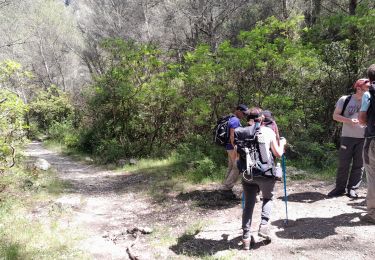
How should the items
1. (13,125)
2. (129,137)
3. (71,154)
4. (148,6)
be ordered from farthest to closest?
1. (148,6)
2. (71,154)
3. (129,137)
4. (13,125)

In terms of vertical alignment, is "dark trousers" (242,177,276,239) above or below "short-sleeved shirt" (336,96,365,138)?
below

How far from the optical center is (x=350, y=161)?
5.62m

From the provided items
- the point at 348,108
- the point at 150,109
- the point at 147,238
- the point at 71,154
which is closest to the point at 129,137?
the point at 150,109

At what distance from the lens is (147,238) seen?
533cm

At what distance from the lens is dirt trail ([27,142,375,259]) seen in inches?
167

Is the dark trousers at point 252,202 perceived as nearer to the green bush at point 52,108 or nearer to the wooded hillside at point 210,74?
the wooded hillside at point 210,74

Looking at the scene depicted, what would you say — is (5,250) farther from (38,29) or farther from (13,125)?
(38,29)

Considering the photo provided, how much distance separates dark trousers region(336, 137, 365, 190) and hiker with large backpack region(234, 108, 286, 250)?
1.76m

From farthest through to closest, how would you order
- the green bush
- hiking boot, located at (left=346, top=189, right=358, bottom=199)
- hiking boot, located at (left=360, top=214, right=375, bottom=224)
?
the green bush → hiking boot, located at (left=346, top=189, right=358, bottom=199) → hiking boot, located at (left=360, top=214, right=375, bottom=224)

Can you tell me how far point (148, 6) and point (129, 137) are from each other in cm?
1095

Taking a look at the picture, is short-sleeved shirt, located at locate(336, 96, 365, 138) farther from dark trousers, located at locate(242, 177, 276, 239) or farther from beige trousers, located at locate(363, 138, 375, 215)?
dark trousers, located at locate(242, 177, 276, 239)

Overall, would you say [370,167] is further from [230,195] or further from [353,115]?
[230,195]

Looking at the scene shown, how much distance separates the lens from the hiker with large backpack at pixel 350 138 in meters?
5.27

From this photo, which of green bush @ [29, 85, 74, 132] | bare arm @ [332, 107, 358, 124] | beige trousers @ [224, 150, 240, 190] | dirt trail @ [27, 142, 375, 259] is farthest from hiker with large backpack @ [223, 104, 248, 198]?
green bush @ [29, 85, 74, 132]
